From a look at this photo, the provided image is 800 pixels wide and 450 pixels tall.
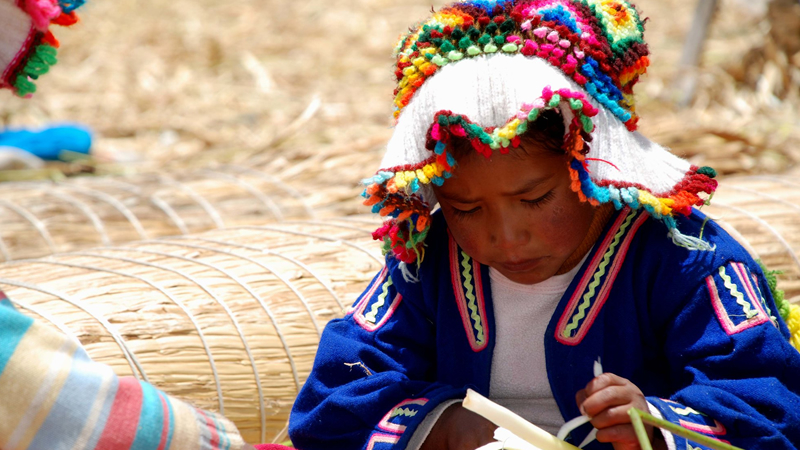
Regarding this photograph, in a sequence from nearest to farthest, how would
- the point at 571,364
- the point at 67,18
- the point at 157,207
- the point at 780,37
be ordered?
the point at 67,18, the point at 571,364, the point at 157,207, the point at 780,37

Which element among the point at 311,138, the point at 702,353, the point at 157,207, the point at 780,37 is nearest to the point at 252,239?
the point at 157,207

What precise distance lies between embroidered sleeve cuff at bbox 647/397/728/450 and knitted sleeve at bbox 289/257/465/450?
1.28 ft

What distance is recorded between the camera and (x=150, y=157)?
193 inches

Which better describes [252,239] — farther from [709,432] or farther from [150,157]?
[150,157]

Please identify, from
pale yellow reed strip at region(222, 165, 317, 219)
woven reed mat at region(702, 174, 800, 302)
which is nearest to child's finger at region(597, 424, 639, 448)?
woven reed mat at region(702, 174, 800, 302)

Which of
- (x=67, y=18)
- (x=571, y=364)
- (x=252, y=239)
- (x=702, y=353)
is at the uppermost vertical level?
(x=67, y=18)

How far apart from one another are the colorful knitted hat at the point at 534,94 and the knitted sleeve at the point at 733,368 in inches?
4.3

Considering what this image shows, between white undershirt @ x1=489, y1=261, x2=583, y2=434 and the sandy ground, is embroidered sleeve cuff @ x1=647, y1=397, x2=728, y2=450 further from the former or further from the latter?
the sandy ground

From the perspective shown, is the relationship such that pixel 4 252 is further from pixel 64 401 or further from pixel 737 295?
pixel 737 295

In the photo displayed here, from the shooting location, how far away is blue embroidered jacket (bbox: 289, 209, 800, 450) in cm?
153

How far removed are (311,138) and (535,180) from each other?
10.6 ft

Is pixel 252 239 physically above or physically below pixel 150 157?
above

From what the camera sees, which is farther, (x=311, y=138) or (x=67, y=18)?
(x=311, y=138)

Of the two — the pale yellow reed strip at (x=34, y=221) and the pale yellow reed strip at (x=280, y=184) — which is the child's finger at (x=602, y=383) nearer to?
the pale yellow reed strip at (x=280, y=184)
